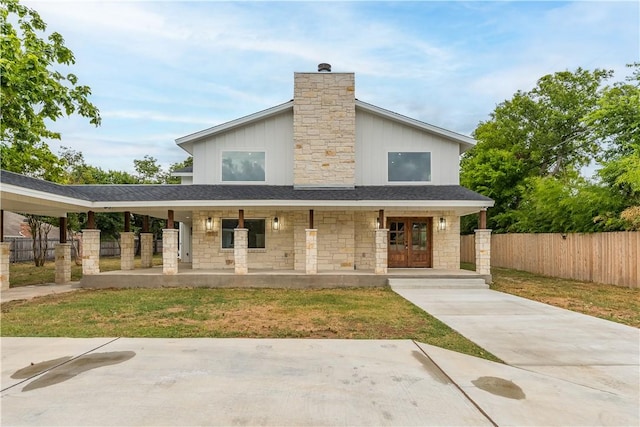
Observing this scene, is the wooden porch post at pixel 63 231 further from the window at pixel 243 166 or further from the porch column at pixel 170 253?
the window at pixel 243 166

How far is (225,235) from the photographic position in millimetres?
14078

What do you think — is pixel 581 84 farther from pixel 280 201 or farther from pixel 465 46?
pixel 280 201

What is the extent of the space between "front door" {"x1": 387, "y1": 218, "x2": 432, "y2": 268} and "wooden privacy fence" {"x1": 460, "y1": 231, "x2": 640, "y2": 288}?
5806mm

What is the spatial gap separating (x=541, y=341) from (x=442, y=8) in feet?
38.6

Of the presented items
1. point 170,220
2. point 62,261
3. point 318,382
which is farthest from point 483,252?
point 62,261

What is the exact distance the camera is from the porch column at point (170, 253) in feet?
39.1

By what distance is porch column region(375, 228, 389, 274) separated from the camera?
1198 centimetres

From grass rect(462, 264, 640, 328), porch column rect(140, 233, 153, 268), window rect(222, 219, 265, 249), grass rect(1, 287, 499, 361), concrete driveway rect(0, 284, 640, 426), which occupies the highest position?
window rect(222, 219, 265, 249)

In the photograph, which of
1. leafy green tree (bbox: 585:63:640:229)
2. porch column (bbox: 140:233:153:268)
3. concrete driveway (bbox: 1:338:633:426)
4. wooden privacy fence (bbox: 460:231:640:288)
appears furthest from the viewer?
porch column (bbox: 140:233:153:268)

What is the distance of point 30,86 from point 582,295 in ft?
61.3

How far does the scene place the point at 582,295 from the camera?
32.8 feet

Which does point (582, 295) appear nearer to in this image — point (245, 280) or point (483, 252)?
point (483, 252)

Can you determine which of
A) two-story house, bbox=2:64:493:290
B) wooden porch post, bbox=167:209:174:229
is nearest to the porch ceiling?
two-story house, bbox=2:64:493:290

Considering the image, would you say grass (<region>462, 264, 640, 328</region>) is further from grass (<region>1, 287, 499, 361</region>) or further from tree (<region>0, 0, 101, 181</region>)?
tree (<region>0, 0, 101, 181</region>)
